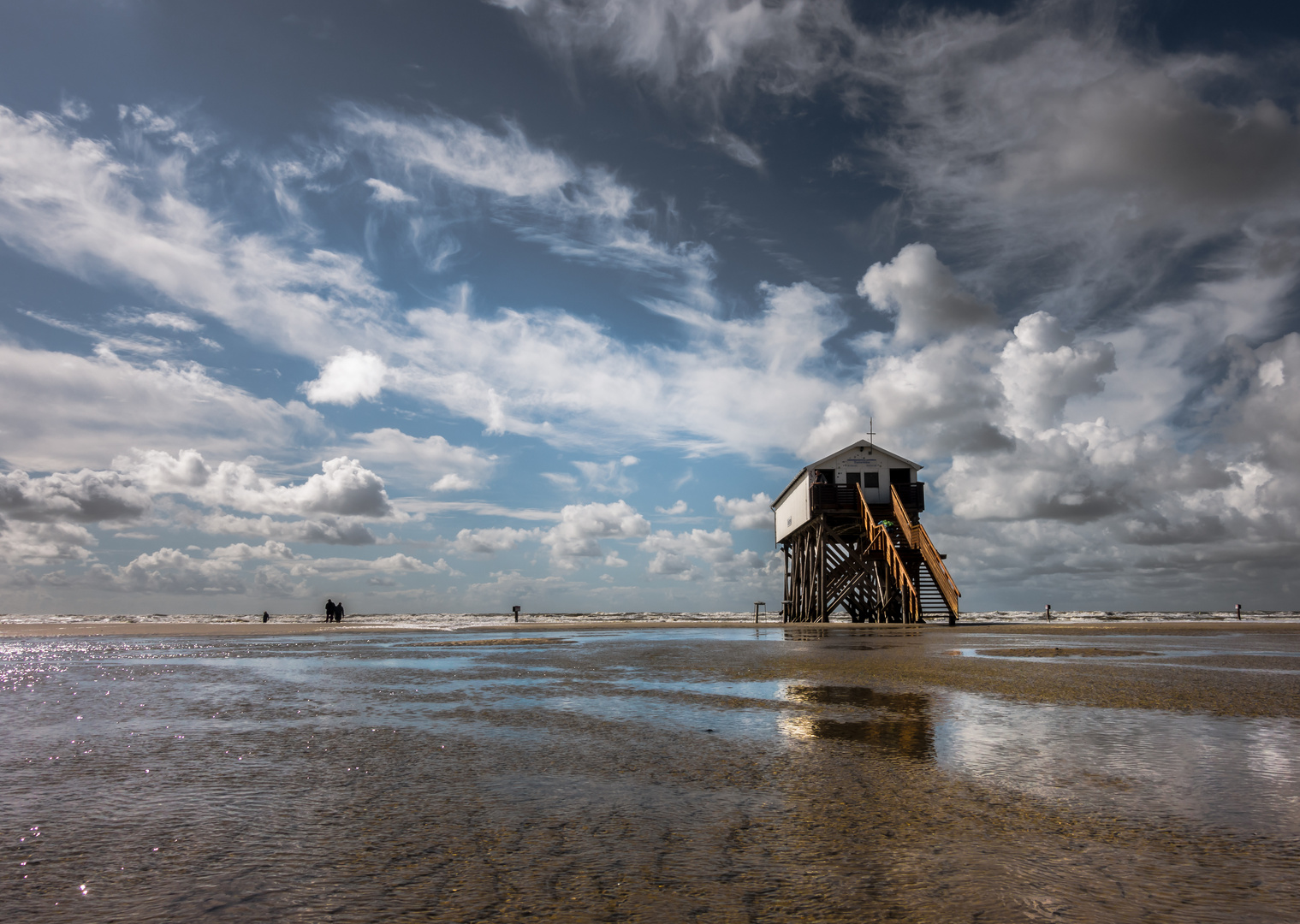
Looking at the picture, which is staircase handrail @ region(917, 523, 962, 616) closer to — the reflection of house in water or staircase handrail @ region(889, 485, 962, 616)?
staircase handrail @ region(889, 485, 962, 616)

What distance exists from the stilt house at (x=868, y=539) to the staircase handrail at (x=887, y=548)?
5cm

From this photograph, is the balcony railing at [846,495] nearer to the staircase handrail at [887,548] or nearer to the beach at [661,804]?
the staircase handrail at [887,548]

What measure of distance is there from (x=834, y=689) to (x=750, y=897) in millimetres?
6927

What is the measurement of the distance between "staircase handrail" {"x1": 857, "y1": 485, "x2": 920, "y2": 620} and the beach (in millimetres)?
23904

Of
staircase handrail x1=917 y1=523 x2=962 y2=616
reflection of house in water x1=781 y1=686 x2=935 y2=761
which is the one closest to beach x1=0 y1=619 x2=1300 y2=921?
reflection of house in water x1=781 y1=686 x2=935 y2=761

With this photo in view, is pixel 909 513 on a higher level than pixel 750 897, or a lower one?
higher

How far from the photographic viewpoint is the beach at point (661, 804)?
2770 millimetres

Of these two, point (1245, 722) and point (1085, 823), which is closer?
point (1085, 823)

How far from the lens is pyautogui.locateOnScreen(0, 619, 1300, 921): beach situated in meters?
2.77

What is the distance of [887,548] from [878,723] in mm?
29549

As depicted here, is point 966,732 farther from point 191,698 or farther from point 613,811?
point 191,698

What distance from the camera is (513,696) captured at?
878 cm

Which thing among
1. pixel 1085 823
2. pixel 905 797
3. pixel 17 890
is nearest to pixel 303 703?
pixel 17 890

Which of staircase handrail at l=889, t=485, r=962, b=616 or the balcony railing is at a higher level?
the balcony railing
